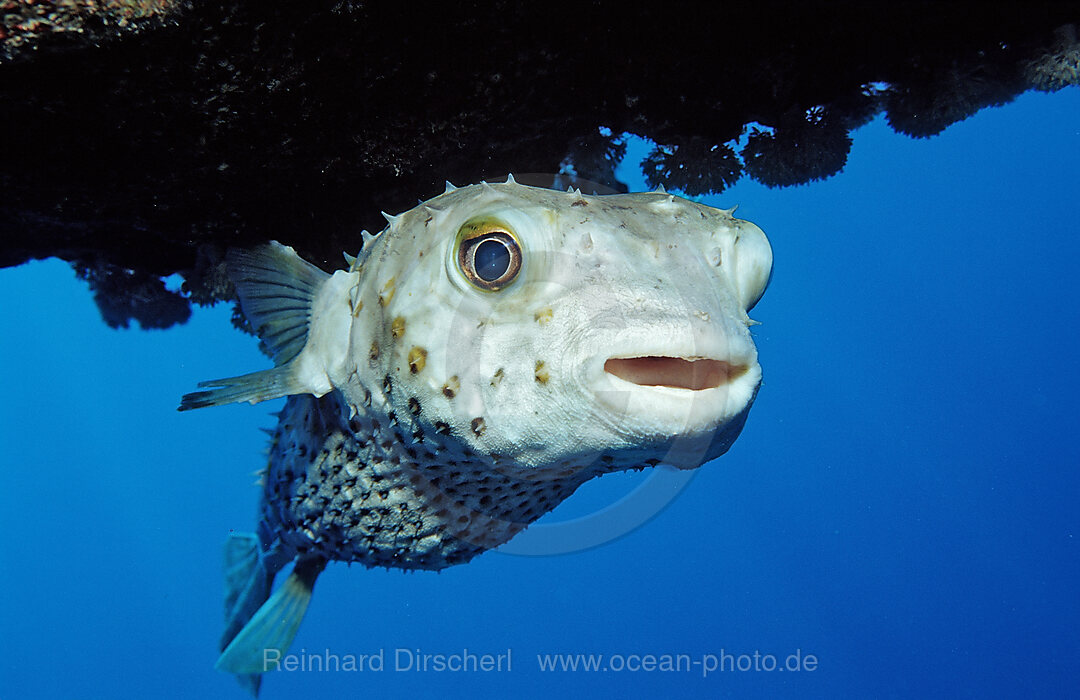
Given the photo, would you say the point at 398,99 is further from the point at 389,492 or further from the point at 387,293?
the point at 389,492

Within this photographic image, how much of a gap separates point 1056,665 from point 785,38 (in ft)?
119

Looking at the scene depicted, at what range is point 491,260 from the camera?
1.57 meters

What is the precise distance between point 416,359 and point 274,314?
1.02m

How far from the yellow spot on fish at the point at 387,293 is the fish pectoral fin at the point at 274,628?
1.80 metres

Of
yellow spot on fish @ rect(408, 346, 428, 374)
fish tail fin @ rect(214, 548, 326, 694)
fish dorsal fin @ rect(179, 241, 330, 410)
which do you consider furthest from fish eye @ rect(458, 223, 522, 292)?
fish tail fin @ rect(214, 548, 326, 694)

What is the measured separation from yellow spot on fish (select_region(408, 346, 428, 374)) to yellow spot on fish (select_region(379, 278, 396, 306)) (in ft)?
0.72

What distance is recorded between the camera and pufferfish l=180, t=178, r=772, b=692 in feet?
4.54

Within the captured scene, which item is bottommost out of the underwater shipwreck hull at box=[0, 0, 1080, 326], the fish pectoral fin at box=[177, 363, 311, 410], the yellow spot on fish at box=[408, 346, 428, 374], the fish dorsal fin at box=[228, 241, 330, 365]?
the yellow spot on fish at box=[408, 346, 428, 374]

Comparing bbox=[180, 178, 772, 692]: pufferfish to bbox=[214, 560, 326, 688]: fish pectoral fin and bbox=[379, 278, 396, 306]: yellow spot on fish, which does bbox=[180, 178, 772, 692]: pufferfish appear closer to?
bbox=[379, 278, 396, 306]: yellow spot on fish

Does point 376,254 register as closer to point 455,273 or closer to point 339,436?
point 455,273

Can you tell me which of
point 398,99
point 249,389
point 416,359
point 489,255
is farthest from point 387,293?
point 398,99

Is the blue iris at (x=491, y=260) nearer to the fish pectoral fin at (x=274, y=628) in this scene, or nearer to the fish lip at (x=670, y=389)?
the fish lip at (x=670, y=389)

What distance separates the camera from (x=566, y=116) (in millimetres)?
2977

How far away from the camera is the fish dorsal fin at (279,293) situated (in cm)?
225
